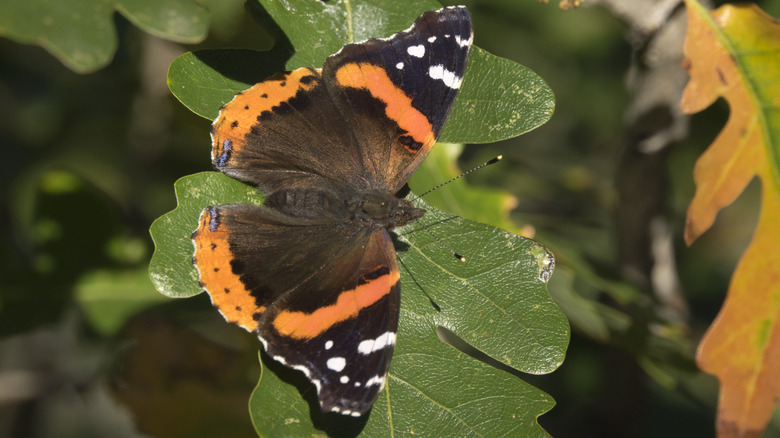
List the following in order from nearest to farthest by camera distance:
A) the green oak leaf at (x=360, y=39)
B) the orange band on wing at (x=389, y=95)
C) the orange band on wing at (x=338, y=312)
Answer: the orange band on wing at (x=338, y=312) → the green oak leaf at (x=360, y=39) → the orange band on wing at (x=389, y=95)

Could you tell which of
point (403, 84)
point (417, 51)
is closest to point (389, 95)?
point (403, 84)

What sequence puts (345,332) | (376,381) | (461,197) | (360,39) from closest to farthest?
(376,381), (345,332), (360,39), (461,197)

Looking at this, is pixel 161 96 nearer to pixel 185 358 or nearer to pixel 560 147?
pixel 185 358

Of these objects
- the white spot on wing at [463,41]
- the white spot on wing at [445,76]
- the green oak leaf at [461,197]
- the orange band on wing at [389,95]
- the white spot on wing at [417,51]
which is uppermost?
the white spot on wing at [463,41]

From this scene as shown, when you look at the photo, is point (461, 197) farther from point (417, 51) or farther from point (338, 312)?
point (338, 312)

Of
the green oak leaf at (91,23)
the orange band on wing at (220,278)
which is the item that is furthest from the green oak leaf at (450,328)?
the green oak leaf at (91,23)

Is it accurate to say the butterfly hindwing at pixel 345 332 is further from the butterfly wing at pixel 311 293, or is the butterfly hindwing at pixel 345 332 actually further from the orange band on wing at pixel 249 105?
the orange band on wing at pixel 249 105

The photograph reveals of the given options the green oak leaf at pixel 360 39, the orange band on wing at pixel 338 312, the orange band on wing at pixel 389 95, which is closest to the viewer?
the orange band on wing at pixel 338 312

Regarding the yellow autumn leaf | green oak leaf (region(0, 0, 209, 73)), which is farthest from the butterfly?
the yellow autumn leaf
